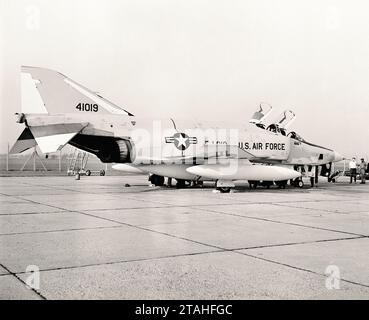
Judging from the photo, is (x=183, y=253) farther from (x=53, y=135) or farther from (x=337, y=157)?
(x=337, y=157)

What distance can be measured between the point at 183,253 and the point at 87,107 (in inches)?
403

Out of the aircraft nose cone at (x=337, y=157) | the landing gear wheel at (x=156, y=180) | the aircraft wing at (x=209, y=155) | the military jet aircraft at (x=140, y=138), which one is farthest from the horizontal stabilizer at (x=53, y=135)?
the aircraft nose cone at (x=337, y=157)

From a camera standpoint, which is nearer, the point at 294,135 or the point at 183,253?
the point at 183,253

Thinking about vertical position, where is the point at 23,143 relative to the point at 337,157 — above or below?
above

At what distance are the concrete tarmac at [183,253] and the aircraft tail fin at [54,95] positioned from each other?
16.0 ft

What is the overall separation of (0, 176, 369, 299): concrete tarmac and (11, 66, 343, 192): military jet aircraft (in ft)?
15.5

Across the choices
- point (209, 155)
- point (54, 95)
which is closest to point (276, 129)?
point (209, 155)

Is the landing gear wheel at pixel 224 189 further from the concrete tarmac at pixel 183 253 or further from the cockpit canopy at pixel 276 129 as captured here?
the concrete tarmac at pixel 183 253

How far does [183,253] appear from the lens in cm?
524

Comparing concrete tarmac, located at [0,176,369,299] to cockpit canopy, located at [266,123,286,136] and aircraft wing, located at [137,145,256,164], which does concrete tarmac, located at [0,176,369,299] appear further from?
cockpit canopy, located at [266,123,286,136]

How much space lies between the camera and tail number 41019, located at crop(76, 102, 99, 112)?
564 inches

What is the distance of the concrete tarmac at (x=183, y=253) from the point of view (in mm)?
3801
